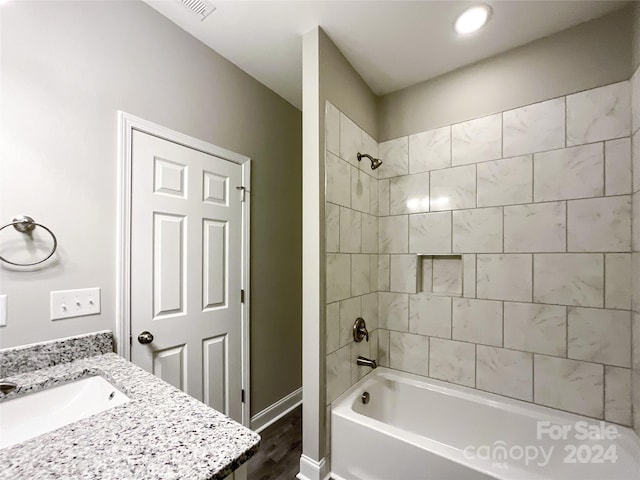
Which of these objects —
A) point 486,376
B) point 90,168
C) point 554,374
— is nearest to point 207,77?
point 90,168

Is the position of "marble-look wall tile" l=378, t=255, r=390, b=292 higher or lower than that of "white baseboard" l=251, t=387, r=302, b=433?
higher

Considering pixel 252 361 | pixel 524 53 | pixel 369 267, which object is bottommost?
pixel 252 361

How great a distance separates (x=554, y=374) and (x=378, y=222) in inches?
55.5

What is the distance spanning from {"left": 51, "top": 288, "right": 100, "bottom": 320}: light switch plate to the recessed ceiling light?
2312 millimetres

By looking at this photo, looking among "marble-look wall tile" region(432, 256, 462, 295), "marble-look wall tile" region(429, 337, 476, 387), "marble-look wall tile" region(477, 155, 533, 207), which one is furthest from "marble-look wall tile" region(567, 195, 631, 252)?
"marble-look wall tile" region(429, 337, 476, 387)

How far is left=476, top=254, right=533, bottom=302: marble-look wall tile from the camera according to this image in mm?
1628

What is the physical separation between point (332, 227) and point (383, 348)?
1.15 m

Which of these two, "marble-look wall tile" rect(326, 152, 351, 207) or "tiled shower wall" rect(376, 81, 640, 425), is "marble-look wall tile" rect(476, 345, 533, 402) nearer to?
"tiled shower wall" rect(376, 81, 640, 425)

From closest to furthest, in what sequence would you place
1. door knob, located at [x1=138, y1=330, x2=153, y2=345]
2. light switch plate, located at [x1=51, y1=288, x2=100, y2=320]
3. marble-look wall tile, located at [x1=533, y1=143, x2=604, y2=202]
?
light switch plate, located at [x1=51, y1=288, x2=100, y2=320] → door knob, located at [x1=138, y1=330, x2=153, y2=345] → marble-look wall tile, located at [x1=533, y1=143, x2=604, y2=202]

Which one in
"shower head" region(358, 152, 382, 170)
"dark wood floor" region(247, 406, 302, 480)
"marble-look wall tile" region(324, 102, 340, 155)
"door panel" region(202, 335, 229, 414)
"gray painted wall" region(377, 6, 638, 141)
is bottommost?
"dark wood floor" region(247, 406, 302, 480)

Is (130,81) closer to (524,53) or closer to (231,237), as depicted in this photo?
(231,237)

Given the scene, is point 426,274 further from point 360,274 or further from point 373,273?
point 360,274

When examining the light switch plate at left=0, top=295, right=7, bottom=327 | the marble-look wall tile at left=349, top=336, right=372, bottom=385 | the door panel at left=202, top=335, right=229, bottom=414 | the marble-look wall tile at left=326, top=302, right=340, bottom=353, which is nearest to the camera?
the light switch plate at left=0, top=295, right=7, bottom=327

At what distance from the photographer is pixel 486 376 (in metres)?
1.73
